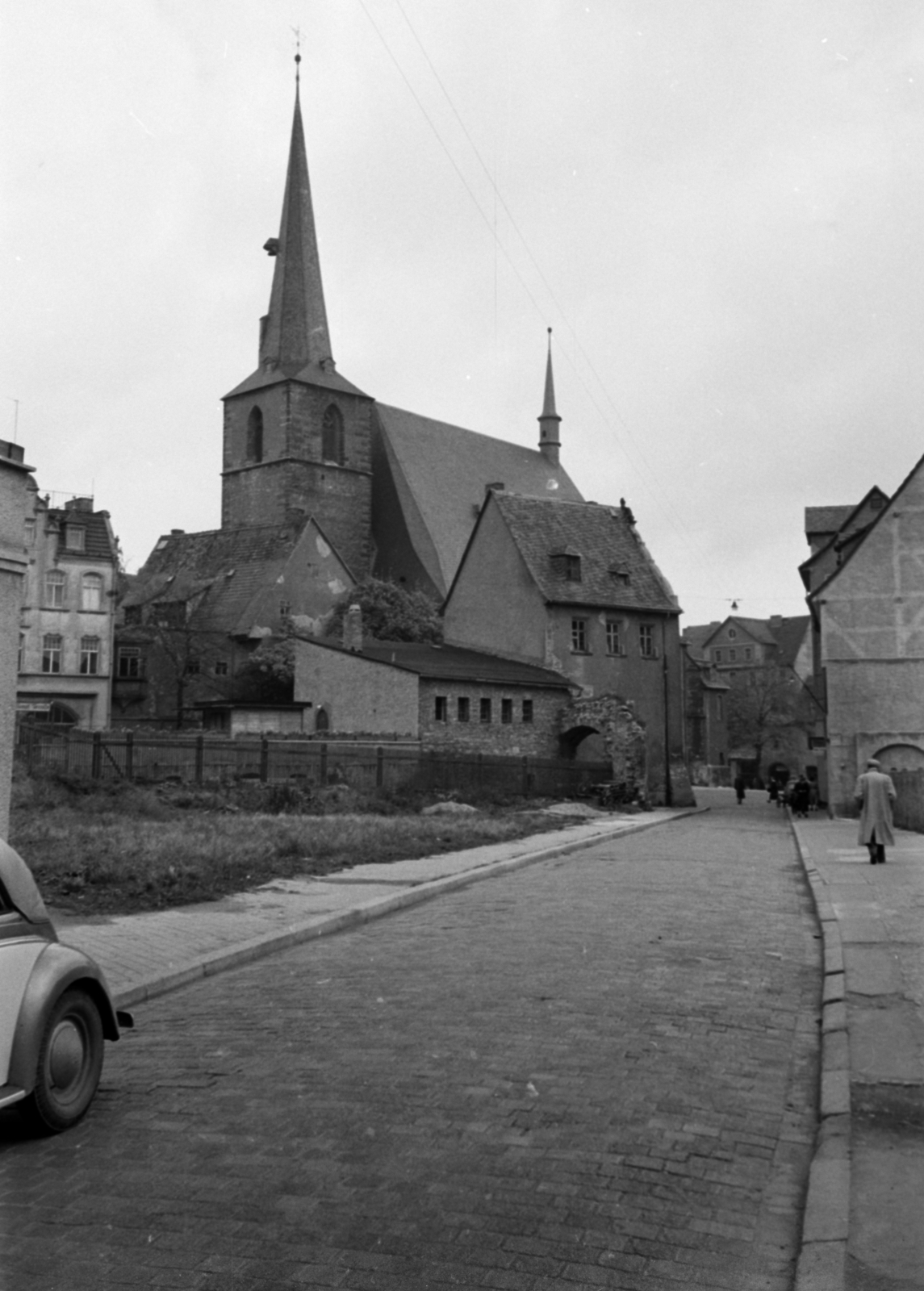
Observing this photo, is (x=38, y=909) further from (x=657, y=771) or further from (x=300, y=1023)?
(x=657, y=771)

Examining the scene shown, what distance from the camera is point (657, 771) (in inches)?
1909

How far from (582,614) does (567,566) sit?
7.00 feet

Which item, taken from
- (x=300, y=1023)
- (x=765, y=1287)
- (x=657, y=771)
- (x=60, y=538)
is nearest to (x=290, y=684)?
(x=60, y=538)

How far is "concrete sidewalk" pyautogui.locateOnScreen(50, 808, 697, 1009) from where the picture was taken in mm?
9125

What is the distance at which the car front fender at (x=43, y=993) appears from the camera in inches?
198

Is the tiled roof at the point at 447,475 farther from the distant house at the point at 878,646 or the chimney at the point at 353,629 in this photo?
the distant house at the point at 878,646

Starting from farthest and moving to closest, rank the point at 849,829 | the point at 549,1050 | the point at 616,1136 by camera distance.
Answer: the point at 849,829, the point at 549,1050, the point at 616,1136

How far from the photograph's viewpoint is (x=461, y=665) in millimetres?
45219

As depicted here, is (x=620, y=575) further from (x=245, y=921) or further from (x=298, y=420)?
(x=245, y=921)

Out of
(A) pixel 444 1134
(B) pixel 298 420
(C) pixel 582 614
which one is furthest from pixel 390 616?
(A) pixel 444 1134

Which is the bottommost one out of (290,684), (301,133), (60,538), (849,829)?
(849,829)

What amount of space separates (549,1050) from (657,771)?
42.7 meters

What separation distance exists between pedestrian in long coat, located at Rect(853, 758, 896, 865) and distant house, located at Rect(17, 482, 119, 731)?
139 feet

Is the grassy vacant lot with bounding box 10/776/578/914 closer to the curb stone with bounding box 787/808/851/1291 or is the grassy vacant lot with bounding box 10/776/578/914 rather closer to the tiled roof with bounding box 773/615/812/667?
the curb stone with bounding box 787/808/851/1291
